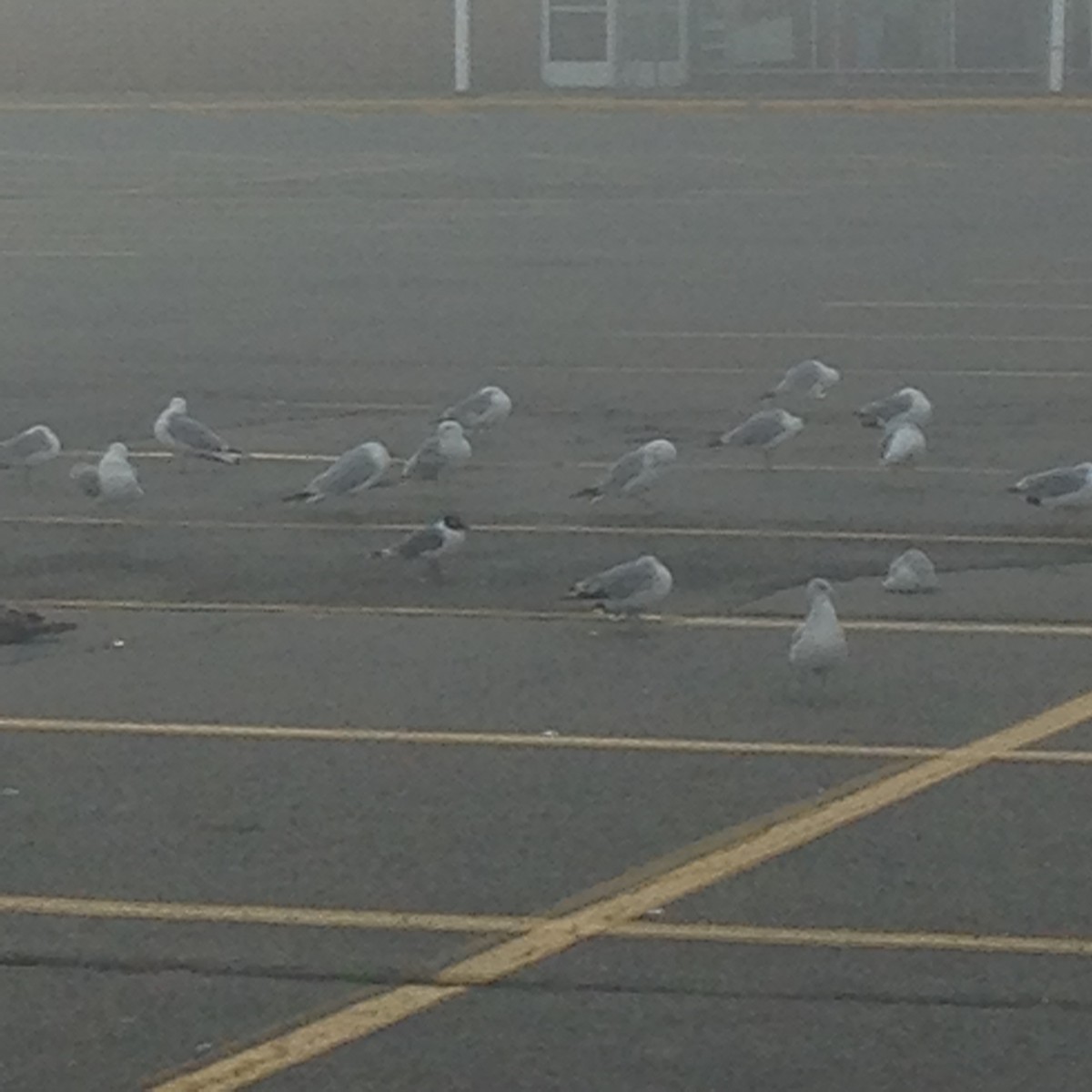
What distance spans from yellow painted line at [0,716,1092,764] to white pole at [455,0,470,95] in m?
53.5

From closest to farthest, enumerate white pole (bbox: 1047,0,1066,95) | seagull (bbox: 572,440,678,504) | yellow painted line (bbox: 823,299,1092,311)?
A: seagull (bbox: 572,440,678,504) < yellow painted line (bbox: 823,299,1092,311) < white pole (bbox: 1047,0,1066,95)

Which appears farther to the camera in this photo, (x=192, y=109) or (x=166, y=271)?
(x=192, y=109)

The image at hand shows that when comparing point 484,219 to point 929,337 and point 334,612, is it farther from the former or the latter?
point 334,612

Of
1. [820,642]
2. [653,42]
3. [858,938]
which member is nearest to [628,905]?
[858,938]

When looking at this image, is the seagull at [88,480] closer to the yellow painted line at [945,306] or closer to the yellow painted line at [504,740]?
the yellow painted line at [504,740]

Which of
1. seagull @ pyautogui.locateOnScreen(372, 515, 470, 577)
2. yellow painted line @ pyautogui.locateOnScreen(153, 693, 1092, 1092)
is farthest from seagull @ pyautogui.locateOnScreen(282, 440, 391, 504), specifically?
yellow painted line @ pyautogui.locateOnScreen(153, 693, 1092, 1092)

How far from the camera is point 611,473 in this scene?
1359 centimetres

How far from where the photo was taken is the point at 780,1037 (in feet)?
21.3

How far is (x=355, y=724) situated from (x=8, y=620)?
6.18ft

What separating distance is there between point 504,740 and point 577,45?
182ft

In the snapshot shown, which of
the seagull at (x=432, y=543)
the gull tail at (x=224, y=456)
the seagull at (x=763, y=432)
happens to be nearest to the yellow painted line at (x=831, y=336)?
the seagull at (x=763, y=432)

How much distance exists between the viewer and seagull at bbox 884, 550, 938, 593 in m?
11.6

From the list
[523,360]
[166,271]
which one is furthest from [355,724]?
[166,271]

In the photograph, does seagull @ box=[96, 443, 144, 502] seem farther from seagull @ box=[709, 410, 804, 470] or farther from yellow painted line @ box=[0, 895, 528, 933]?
yellow painted line @ box=[0, 895, 528, 933]
